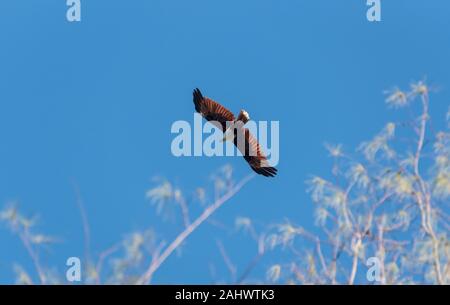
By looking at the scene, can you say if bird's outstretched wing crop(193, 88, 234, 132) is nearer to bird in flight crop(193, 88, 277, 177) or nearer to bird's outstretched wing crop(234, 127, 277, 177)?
bird in flight crop(193, 88, 277, 177)

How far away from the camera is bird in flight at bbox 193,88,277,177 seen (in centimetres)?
830

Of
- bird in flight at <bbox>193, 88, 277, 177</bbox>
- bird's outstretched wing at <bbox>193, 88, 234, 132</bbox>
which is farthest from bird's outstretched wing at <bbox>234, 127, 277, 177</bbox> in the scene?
bird's outstretched wing at <bbox>193, 88, 234, 132</bbox>

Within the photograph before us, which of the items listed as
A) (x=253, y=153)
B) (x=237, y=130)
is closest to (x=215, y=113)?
(x=237, y=130)

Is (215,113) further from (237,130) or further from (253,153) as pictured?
(253,153)

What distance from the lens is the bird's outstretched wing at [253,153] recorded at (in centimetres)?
845

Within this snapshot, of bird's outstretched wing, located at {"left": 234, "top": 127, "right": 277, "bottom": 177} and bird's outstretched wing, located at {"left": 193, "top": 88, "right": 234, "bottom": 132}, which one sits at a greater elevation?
bird's outstretched wing, located at {"left": 193, "top": 88, "right": 234, "bottom": 132}

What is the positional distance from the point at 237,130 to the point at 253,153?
31 cm
